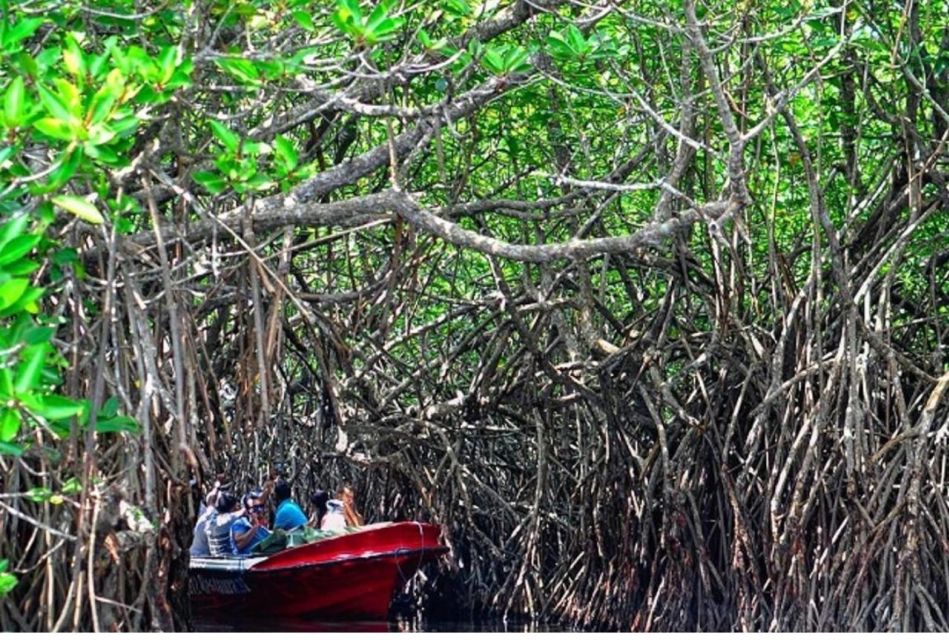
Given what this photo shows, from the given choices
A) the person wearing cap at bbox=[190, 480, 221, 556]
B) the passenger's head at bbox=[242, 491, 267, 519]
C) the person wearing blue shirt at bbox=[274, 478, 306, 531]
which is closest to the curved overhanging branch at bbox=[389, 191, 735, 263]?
the person wearing blue shirt at bbox=[274, 478, 306, 531]

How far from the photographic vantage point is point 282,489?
11727 mm

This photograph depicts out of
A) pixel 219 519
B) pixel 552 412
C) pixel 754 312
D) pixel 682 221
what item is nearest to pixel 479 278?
pixel 552 412

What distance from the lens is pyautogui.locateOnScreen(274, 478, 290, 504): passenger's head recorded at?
1171cm

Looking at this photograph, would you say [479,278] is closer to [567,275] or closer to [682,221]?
[567,275]

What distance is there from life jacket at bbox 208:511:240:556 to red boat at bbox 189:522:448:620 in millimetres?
270

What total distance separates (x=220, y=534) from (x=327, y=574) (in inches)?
54.7

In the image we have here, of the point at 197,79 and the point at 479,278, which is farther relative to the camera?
the point at 479,278

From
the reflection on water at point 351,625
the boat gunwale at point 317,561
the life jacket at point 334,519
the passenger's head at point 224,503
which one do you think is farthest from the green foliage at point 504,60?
the passenger's head at point 224,503

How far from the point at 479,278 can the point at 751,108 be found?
2691mm

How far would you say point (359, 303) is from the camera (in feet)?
24.5

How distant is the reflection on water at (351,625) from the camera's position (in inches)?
414

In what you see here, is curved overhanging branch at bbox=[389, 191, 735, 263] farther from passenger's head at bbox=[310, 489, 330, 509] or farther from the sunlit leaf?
passenger's head at bbox=[310, 489, 330, 509]

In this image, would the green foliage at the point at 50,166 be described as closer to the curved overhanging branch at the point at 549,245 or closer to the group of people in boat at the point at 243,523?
the curved overhanging branch at the point at 549,245

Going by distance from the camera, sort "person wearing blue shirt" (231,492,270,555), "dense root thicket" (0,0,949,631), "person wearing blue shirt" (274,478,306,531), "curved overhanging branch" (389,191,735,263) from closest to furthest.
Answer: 1. "curved overhanging branch" (389,191,735,263)
2. "dense root thicket" (0,0,949,631)
3. "person wearing blue shirt" (274,478,306,531)
4. "person wearing blue shirt" (231,492,270,555)
